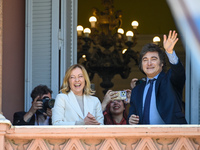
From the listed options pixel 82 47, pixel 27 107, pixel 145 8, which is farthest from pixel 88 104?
pixel 145 8

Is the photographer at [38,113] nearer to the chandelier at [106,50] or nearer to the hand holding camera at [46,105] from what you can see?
the hand holding camera at [46,105]

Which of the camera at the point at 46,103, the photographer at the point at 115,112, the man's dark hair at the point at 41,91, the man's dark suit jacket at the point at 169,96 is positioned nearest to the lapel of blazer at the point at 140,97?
the man's dark suit jacket at the point at 169,96

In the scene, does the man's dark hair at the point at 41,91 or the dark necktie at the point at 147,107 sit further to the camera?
the man's dark hair at the point at 41,91

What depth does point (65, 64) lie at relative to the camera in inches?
283

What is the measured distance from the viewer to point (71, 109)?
5.81 m

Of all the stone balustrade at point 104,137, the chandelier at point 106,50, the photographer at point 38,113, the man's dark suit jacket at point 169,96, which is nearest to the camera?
the stone balustrade at point 104,137

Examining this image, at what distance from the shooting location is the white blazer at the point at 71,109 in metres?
5.70

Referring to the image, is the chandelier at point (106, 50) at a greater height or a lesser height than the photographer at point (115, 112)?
greater

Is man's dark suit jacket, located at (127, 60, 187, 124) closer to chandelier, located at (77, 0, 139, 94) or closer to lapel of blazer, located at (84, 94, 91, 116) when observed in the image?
lapel of blazer, located at (84, 94, 91, 116)

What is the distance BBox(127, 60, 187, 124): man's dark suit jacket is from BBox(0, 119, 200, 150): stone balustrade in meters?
0.60

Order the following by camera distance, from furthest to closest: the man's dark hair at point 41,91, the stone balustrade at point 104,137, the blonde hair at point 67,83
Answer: the man's dark hair at point 41,91, the blonde hair at point 67,83, the stone balustrade at point 104,137

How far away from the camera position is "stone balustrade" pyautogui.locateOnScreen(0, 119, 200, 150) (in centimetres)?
486

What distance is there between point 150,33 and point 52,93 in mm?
6692

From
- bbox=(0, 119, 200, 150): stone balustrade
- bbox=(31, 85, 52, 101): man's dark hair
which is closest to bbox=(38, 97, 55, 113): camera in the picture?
bbox=(31, 85, 52, 101): man's dark hair
